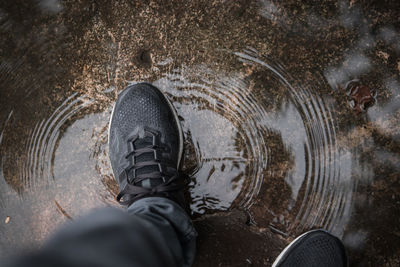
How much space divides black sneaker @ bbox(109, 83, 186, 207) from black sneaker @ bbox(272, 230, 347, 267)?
0.60m

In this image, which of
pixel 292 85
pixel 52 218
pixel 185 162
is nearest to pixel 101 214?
pixel 185 162

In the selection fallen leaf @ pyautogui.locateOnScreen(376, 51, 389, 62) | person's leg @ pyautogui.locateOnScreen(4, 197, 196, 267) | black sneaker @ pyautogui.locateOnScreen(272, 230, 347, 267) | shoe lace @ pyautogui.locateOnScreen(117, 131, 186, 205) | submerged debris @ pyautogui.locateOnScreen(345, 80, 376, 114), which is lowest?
black sneaker @ pyautogui.locateOnScreen(272, 230, 347, 267)

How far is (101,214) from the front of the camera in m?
1.03

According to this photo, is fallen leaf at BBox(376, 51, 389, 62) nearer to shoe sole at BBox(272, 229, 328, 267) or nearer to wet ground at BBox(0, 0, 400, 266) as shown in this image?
wet ground at BBox(0, 0, 400, 266)

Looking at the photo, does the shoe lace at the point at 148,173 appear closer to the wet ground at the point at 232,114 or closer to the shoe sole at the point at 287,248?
the wet ground at the point at 232,114

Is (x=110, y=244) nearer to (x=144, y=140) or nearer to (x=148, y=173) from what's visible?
(x=148, y=173)

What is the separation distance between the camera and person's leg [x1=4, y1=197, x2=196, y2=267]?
86 cm

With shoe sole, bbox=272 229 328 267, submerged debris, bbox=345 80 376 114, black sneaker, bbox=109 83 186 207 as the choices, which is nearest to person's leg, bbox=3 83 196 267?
black sneaker, bbox=109 83 186 207

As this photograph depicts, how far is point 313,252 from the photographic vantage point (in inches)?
61.7

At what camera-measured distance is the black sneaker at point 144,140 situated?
5.22 feet

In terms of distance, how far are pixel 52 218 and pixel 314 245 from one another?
4.64ft

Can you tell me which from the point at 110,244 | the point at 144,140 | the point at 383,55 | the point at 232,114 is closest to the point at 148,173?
the point at 144,140

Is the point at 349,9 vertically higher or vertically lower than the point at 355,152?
higher

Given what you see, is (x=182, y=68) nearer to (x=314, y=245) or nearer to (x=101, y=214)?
(x=101, y=214)
